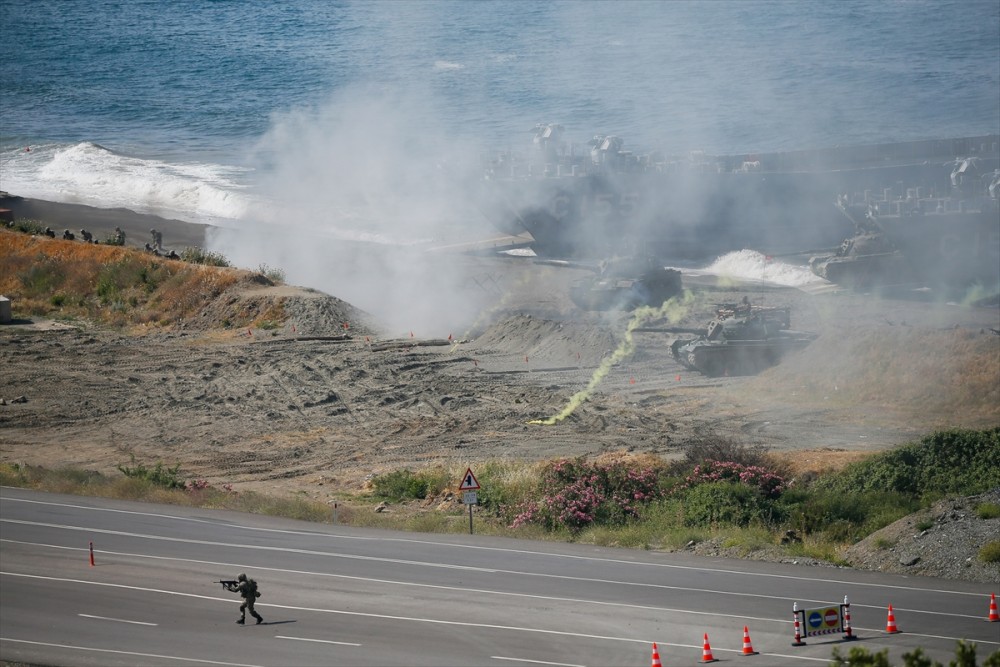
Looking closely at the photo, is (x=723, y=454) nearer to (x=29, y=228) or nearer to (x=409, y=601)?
(x=409, y=601)

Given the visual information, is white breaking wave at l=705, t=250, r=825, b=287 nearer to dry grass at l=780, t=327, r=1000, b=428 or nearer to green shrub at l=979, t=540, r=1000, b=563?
dry grass at l=780, t=327, r=1000, b=428

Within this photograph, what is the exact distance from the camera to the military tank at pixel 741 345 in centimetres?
3603

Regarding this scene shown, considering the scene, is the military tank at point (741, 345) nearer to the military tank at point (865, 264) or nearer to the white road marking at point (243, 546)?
the military tank at point (865, 264)

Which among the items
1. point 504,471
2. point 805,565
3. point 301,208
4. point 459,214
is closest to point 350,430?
point 504,471

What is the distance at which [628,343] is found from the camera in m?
39.1

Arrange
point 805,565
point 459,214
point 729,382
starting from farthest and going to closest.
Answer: point 459,214
point 729,382
point 805,565

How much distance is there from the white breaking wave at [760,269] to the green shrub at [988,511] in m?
32.9

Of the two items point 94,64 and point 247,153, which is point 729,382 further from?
point 94,64

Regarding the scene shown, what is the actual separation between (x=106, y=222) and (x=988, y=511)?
159 feet

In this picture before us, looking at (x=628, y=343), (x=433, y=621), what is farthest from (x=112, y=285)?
(x=433, y=621)

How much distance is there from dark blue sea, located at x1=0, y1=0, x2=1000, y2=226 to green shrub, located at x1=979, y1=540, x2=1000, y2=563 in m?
46.5

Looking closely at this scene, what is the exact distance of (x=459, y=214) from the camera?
6362 centimetres

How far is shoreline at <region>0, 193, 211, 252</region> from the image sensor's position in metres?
57.2

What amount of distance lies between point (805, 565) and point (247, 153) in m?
67.9
